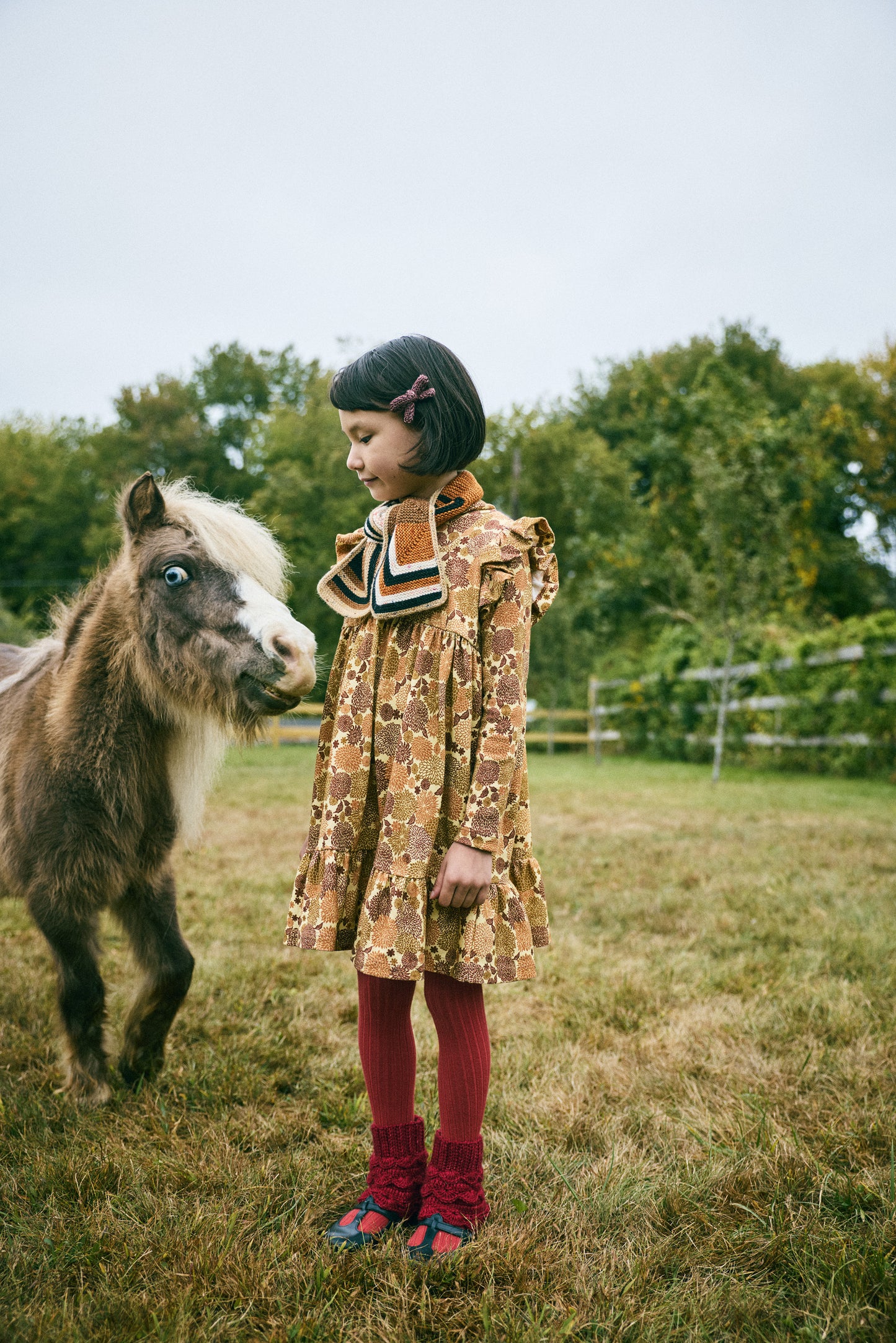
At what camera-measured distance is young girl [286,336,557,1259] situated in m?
1.71

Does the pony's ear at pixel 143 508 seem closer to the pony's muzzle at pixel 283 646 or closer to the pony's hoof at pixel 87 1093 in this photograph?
the pony's muzzle at pixel 283 646

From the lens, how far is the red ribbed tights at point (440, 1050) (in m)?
1.83

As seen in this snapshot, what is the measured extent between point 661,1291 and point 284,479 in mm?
25035

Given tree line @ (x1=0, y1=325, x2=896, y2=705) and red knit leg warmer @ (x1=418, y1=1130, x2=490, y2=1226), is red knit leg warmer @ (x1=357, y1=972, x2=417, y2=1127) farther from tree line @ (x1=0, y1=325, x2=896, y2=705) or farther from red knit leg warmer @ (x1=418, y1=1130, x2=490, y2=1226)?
tree line @ (x1=0, y1=325, x2=896, y2=705)

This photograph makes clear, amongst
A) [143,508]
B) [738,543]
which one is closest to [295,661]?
[143,508]

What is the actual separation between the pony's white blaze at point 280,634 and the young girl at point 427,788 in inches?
6.0

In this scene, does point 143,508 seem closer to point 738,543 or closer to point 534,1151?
point 534,1151

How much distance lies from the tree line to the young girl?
10457 mm

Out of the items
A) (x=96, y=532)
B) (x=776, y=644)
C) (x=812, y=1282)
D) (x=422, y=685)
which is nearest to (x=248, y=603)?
(x=422, y=685)

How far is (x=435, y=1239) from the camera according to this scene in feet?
5.76

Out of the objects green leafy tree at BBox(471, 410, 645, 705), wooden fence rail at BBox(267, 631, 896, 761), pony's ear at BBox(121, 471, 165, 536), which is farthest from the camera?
green leafy tree at BBox(471, 410, 645, 705)

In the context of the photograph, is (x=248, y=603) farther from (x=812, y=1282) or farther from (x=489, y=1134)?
(x=812, y=1282)

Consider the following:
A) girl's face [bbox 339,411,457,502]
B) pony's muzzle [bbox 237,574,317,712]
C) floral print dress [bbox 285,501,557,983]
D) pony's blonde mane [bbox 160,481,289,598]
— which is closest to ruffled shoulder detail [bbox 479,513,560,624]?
floral print dress [bbox 285,501,557,983]

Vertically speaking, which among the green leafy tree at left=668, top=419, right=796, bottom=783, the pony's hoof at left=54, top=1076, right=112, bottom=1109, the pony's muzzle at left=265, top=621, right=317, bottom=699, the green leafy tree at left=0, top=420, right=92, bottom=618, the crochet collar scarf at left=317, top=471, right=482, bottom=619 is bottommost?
the pony's hoof at left=54, top=1076, right=112, bottom=1109
